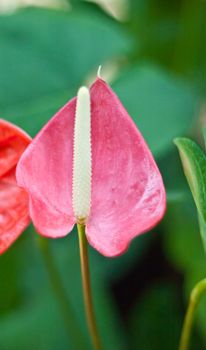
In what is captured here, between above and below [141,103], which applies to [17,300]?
below

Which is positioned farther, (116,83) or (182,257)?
(116,83)

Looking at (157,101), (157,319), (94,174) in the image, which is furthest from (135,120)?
(94,174)

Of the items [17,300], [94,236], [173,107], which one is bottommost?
[17,300]

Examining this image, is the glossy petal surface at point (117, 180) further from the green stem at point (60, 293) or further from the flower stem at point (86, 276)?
the green stem at point (60, 293)

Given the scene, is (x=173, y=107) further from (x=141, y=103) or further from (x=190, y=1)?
(x=190, y=1)

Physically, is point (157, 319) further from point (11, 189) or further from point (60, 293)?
point (11, 189)

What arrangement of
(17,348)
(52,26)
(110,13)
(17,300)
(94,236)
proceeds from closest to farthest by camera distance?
(94,236)
(17,348)
(17,300)
(52,26)
(110,13)

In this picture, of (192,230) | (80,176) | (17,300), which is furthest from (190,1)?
(80,176)
